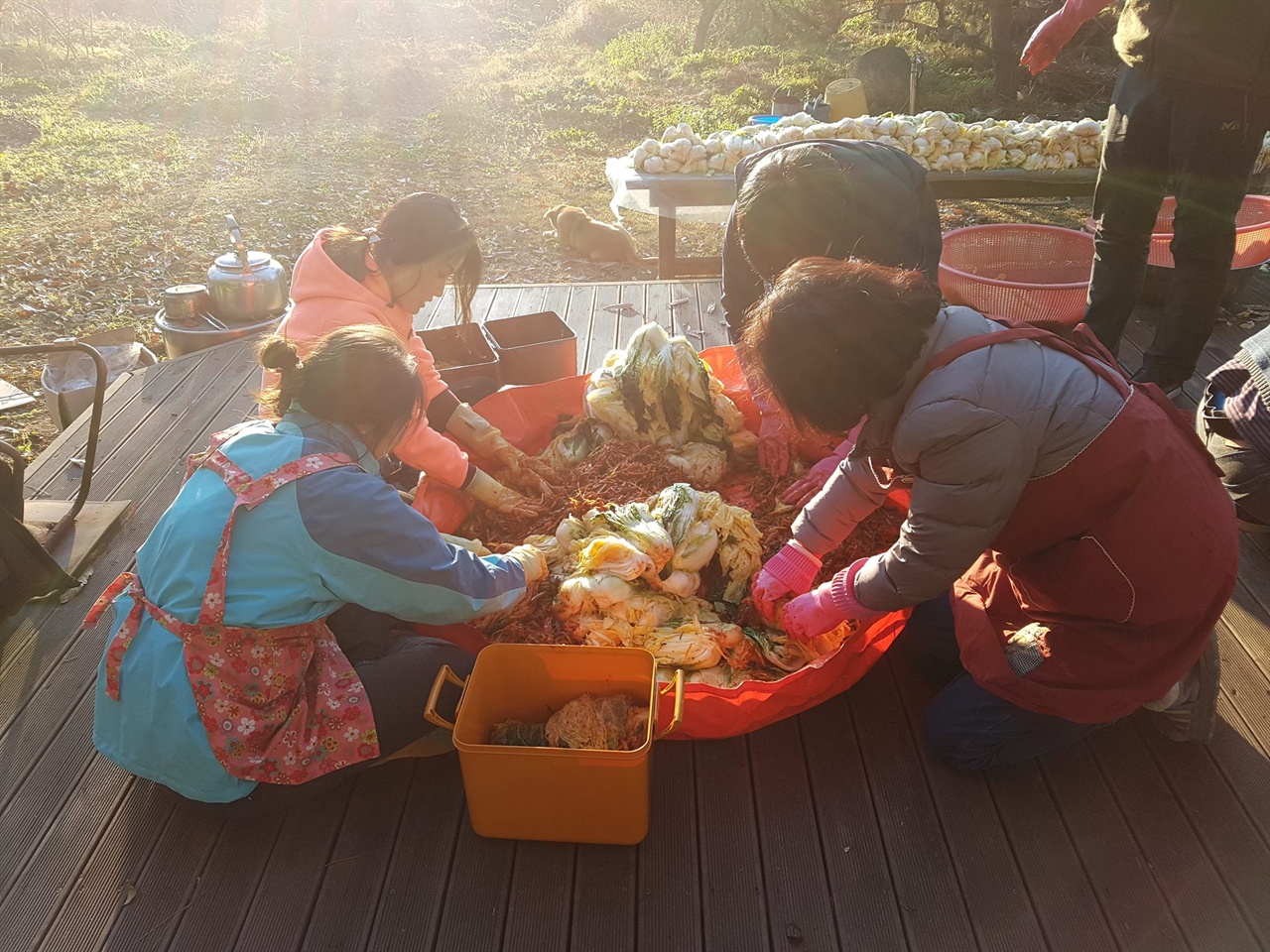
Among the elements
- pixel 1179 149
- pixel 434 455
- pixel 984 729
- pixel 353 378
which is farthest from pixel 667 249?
pixel 984 729

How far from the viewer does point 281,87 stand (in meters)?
12.2

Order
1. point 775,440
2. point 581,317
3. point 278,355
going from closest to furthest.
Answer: point 278,355
point 775,440
point 581,317

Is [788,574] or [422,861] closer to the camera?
[422,861]

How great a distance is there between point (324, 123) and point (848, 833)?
11679 mm

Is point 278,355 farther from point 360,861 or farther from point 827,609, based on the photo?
point 827,609

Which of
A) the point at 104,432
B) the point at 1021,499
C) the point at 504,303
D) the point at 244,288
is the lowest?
the point at 104,432

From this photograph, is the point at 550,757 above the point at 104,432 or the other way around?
above

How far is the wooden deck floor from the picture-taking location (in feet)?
6.17

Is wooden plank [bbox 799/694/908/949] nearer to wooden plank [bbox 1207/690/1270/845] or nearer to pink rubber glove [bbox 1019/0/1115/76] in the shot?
wooden plank [bbox 1207/690/1270/845]

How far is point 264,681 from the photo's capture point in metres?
1.90

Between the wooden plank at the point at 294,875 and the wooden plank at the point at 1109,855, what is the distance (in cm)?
186

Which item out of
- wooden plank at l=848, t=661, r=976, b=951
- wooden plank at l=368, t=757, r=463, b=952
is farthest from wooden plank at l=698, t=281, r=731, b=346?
wooden plank at l=368, t=757, r=463, b=952

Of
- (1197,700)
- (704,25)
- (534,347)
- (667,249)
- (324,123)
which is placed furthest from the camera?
(704,25)

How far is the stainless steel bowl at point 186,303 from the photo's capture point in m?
4.69
